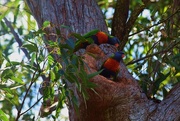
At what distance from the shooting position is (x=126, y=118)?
174 cm

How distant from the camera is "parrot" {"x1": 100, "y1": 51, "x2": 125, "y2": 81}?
194 cm

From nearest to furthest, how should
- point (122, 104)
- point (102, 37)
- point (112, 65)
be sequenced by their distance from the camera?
point (122, 104) < point (112, 65) < point (102, 37)

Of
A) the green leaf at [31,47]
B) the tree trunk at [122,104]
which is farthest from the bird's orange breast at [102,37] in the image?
the green leaf at [31,47]

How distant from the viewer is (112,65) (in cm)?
193

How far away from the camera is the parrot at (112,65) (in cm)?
194

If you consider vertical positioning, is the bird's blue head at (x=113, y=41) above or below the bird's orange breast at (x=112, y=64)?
above

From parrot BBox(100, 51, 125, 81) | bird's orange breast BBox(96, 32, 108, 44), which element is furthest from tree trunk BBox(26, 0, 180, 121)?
bird's orange breast BBox(96, 32, 108, 44)

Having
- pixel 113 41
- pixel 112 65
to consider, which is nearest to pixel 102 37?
pixel 113 41

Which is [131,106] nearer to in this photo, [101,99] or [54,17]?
[101,99]

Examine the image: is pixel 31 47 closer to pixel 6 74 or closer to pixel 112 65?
pixel 6 74

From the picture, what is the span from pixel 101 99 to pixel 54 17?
58 cm

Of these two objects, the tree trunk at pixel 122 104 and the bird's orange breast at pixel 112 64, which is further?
the bird's orange breast at pixel 112 64

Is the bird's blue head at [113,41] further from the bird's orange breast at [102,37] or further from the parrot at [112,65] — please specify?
the parrot at [112,65]

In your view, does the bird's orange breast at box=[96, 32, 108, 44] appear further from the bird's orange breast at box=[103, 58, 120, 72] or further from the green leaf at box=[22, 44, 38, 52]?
the green leaf at box=[22, 44, 38, 52]
